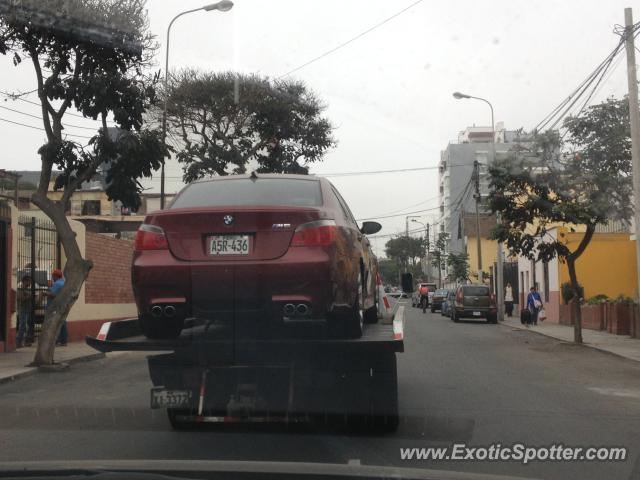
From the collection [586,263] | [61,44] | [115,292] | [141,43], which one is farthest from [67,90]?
[586,263]

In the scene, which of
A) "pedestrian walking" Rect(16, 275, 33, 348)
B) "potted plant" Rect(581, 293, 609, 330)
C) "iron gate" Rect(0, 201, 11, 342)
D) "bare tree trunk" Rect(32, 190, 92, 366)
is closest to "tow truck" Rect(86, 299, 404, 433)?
"bare tree trunk" Rect(32, 190, 92, 366)

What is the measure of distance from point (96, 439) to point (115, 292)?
15563 millimetres

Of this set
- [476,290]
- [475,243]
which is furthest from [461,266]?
[476,290]

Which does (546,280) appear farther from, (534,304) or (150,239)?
(150,239)

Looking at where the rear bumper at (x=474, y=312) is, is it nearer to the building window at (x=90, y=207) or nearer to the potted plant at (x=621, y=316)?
the potted plant at (x=621, y=316)

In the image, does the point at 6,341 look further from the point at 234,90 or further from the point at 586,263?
the point at 586,263

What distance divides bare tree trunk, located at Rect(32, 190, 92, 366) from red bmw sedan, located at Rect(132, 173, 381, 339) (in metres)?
7.02

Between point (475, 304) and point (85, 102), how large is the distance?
67.6 ft

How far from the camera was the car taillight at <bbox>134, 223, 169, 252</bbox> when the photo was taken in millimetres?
5887

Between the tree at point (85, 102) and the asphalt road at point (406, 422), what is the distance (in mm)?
2266

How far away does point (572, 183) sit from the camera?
17203 millimetres

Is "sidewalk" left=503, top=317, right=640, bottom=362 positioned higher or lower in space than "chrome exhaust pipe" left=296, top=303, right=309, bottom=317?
lower

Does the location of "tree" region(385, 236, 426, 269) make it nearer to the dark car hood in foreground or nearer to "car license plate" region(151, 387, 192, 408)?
"car license plate" region(151, 387, 192, 408)

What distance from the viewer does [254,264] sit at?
5664mm
